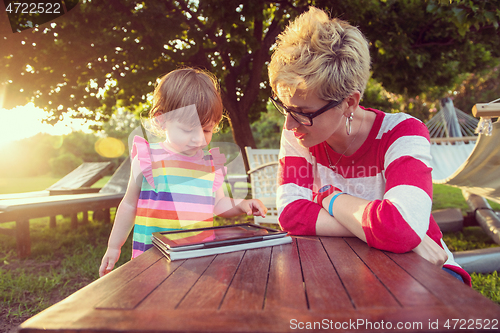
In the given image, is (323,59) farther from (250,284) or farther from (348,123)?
(250,284)

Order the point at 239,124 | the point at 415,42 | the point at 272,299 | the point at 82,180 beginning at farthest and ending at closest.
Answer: the point at 239,124 < the point at 415,42 < the point at 82,180 < the point at 272,299

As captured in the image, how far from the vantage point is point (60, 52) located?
5262 mm

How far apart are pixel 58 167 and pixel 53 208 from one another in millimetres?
14962

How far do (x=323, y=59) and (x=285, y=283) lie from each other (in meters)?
0.90

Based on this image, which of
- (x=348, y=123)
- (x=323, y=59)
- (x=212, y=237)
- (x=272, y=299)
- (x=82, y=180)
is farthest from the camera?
(x=82, y=180)

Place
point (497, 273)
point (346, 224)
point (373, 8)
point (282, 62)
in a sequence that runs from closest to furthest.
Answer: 1. point (346, 224)
2. point (282, 62)
3. point (497, 273)
4. point (373, 8)

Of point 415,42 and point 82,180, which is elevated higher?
point 415,42

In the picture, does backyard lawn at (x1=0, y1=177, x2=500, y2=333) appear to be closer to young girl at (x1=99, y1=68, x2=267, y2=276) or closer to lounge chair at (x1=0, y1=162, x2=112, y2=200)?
lounge chair at (x1=0, y1=162, x2=112, y2=200)

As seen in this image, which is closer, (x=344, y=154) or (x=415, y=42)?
(x=344, y=154)

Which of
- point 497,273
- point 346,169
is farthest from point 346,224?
point 497,273

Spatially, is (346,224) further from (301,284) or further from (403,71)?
(403,71)

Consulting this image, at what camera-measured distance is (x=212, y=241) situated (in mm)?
987

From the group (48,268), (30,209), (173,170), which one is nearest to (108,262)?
(173,170)

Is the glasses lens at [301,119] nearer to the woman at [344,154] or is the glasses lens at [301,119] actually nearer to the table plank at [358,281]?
the woman at [344,154]
